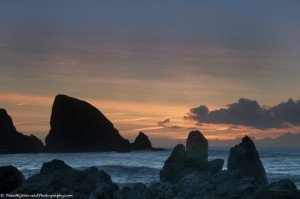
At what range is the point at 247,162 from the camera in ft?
81.1

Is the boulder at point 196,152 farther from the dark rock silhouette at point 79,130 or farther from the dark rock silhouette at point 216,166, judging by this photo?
the dark rock silhouette at point 79,130

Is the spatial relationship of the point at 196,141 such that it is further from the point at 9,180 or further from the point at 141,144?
the point at 141,144

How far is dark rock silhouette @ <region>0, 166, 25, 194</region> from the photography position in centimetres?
1444

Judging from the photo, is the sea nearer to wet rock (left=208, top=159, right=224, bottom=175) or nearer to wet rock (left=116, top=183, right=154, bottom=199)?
wet rock (left=208, top=159, right=224, bottom=175)

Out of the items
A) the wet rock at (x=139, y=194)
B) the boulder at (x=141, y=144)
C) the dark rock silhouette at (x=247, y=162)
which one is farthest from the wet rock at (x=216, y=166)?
the boulder at (x=141, y=144)

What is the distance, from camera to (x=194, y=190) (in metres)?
16.7

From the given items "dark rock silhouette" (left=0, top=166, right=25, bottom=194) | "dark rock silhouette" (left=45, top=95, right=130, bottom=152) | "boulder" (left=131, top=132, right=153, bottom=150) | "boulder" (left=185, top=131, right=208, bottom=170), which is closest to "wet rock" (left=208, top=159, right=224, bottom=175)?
"boulder" (left=185, top=131, right=208, bottom=170)

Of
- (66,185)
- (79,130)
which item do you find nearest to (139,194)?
(66,185)

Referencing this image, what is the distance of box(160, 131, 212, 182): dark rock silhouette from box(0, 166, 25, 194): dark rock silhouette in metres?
13.9

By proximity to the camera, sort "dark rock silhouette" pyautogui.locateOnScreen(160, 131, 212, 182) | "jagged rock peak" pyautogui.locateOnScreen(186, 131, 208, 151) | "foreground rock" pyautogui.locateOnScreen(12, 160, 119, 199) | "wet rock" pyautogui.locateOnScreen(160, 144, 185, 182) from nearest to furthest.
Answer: "foreground rock" pyautogui.locateOnScreen(12, 160, 119, 199) → "dark rock silhouette" pyautogui.locateOnScreen(160, 131, 212, 182) → "wet rock" pyautogui.locateOnScreen(160, 144, 185, 182) → "jagged rock peak" pyautogui.locateOnScreen(186, 131, 208, 151)

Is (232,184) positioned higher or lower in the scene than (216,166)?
lower

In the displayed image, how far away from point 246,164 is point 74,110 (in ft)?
533

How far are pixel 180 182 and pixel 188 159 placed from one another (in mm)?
8988

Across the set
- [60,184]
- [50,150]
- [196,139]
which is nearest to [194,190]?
[60,184]
